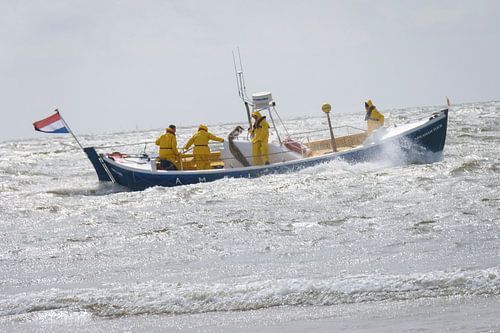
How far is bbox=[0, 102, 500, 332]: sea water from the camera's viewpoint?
6.29 m

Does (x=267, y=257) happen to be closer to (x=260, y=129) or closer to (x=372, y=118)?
(x=260, y=129)

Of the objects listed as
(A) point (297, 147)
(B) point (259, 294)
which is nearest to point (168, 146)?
(A) point (297, 147)

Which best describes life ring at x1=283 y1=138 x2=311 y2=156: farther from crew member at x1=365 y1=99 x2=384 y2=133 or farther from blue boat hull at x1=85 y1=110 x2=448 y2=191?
crew member at x1=365 y1=99 x2=384 y2=133

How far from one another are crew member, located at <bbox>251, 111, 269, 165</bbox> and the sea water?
1387 mm

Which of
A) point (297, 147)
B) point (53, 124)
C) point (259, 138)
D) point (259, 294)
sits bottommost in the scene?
point (259, 294)

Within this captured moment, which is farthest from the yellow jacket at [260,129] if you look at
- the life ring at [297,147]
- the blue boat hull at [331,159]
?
the life ring at [297,147]

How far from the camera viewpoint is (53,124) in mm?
17281

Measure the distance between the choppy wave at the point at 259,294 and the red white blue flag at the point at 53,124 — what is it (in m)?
10.3

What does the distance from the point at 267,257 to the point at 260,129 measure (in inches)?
318

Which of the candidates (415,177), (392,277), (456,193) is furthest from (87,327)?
(415,177)

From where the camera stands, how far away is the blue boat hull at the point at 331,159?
1616 cm

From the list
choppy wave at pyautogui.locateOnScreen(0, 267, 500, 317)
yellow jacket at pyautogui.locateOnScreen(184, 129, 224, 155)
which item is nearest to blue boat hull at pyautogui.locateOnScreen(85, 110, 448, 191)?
yellow jacket at pyautogui.locateOnScreen(184, 129, 224, 155)

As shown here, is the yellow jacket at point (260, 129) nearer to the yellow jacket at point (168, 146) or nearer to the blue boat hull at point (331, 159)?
the blue boat hull at point (331, 159)

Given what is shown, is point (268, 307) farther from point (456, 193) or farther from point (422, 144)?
point (422, 144)
